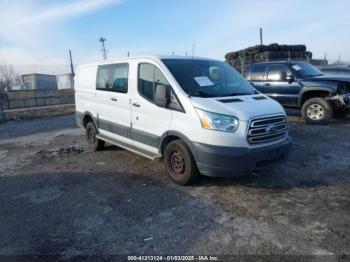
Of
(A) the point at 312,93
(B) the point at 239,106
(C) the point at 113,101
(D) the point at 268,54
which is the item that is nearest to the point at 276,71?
(A) the point at 312,93

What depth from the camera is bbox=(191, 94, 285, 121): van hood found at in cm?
429

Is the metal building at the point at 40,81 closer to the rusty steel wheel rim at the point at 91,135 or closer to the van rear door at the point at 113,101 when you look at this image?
the rusty steel wheel rim at the point at 91,135

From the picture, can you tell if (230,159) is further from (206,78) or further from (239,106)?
(206,78)

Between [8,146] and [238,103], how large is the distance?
7.21 m

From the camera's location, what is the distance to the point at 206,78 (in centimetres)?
513

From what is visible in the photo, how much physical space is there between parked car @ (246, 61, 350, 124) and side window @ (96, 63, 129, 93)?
237 inches

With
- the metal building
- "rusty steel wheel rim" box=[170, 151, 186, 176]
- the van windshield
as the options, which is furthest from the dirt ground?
the metal building

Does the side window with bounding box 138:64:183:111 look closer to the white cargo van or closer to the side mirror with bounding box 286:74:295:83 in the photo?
the white cargo van

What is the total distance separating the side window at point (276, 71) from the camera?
10.2 meters

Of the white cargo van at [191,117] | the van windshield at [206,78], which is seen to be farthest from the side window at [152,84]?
the van windshield at [206,78]

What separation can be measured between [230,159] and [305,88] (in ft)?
21.0

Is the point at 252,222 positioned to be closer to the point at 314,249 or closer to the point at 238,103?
the point at 314,249

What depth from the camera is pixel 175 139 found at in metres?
4.88

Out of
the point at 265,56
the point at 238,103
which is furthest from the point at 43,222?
the point at 265,56
